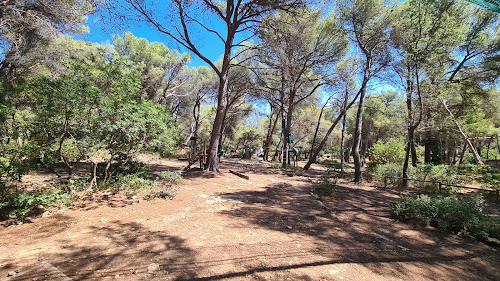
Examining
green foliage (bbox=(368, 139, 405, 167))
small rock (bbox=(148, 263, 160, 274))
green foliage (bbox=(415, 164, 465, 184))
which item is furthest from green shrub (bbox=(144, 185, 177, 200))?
green foliage (bbox=(368, 139, 405, 167))

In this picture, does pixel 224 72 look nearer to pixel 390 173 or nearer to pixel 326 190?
pixel 326 190

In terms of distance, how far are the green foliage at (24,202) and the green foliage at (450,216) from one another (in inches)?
258

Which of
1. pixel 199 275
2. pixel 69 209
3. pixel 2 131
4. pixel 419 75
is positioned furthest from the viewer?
pixel 419 75

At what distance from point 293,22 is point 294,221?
24.4ft

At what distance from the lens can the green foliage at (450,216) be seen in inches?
154

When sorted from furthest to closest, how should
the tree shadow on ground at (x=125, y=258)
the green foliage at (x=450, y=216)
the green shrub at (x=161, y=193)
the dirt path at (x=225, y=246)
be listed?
the green shrub at (x=161, y=193) → the green foliage at (x=450, y=216) → the dirt path at (x=225, y=246) → the tree shadow on ground at (x=125, y=258)

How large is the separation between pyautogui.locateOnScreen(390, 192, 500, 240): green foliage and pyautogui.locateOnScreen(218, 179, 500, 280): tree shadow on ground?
26cm

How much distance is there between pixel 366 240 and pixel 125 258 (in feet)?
11.4

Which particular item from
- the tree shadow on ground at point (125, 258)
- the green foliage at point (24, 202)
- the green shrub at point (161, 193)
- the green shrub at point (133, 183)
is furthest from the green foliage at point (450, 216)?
the green foliage at point (24, 202)

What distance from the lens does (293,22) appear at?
8.33 metres

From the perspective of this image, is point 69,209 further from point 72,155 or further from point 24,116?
point 24,116

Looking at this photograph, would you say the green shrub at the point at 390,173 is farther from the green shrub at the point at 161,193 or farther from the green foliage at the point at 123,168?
the green foliage at the point at 123,168

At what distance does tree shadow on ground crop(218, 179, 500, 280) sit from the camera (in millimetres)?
2721

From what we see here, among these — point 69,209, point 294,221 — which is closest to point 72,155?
point 69,209
